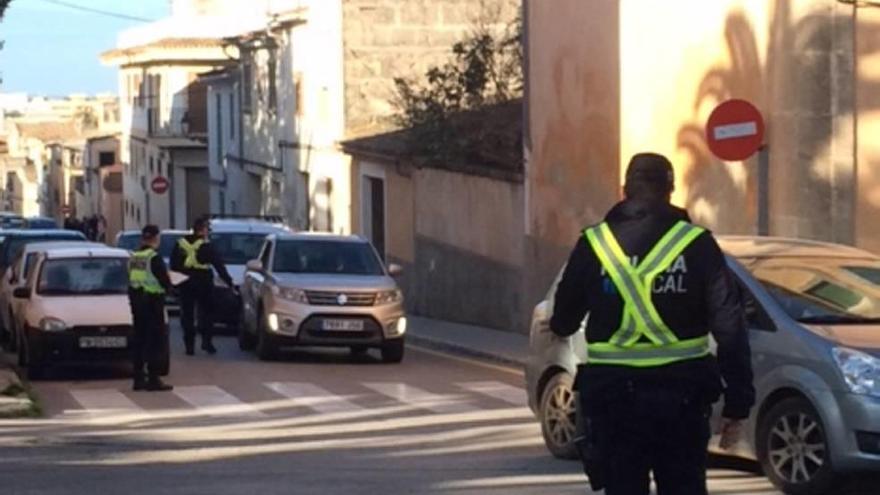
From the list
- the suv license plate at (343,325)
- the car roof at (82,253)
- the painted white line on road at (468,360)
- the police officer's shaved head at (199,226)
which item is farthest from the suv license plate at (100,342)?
the painted white line on road at (468,360)

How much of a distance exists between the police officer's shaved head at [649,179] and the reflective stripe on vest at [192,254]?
17.6 m

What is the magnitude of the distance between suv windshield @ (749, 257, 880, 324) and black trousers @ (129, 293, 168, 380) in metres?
8.75

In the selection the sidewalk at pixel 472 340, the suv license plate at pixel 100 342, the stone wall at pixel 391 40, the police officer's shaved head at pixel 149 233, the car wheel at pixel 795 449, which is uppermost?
the stone wall at pixel 391 40

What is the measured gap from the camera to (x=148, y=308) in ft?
64.3

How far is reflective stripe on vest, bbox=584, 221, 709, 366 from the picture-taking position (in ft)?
23.6

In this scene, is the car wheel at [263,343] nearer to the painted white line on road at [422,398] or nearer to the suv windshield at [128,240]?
the painted white line on road at [422,398]

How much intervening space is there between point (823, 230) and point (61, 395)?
8.47m

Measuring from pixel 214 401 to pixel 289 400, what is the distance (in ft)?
2.48

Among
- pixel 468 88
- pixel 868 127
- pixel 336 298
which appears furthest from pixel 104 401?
pixel 468 88

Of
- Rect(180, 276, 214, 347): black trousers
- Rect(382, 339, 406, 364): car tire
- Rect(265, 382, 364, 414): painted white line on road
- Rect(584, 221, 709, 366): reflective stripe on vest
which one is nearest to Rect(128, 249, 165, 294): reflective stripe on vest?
Rect(265, 382, 364, 414): painted white line on road

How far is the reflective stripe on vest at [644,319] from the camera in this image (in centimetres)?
720

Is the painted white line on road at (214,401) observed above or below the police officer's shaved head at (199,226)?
below

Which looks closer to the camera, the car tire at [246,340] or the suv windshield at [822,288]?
the suv windshield at [822,288]

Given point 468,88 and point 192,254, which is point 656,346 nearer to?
point 192,254
